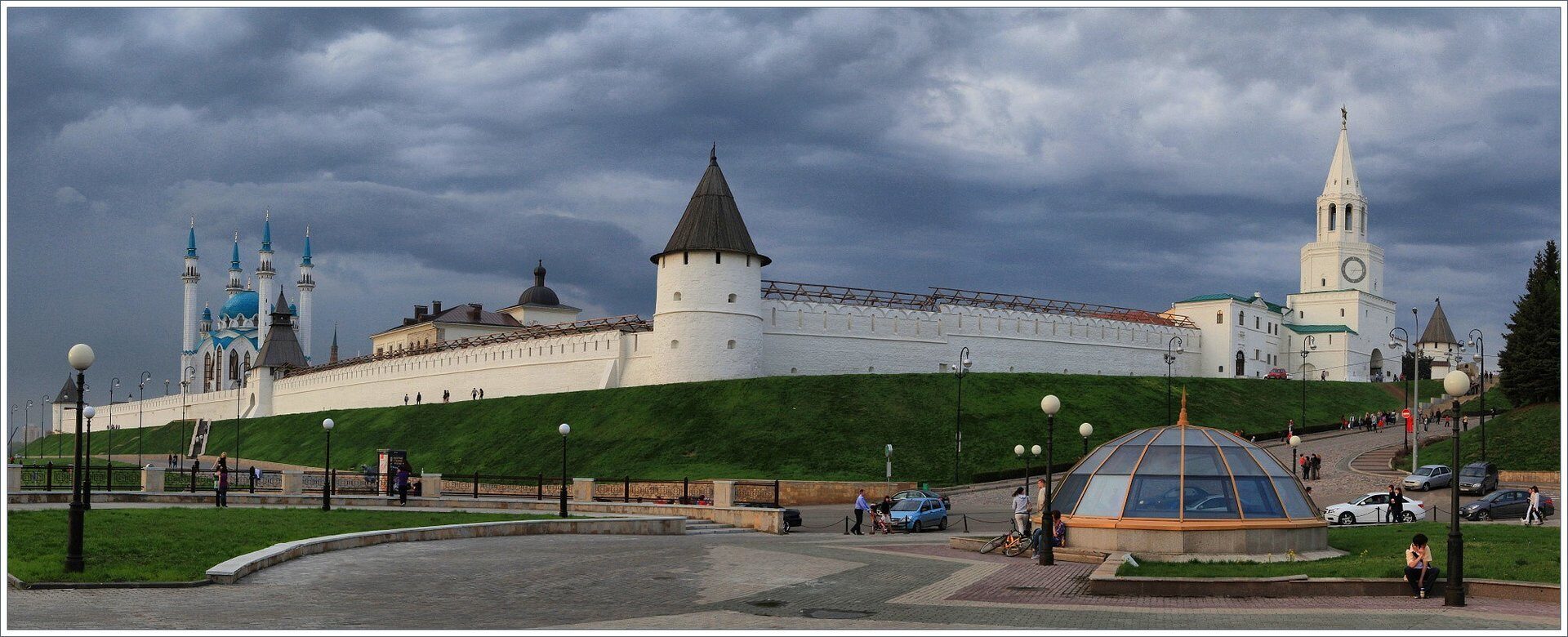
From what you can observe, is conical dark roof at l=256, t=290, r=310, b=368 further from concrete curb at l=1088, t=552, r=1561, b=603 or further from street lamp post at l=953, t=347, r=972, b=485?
concrete curb at l=1088, t=552, r=1561, b=603

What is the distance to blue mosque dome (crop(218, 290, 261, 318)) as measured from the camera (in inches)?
5379

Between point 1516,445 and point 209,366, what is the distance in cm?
12412

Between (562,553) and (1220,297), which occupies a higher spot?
(1220,297)

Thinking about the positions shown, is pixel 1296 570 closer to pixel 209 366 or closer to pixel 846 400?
pixel 846 400

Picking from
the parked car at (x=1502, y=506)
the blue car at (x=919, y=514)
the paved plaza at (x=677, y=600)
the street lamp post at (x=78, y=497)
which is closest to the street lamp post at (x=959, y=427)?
the blue car at (x=919, y=514)

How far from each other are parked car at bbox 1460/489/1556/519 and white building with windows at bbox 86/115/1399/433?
35.3 meters

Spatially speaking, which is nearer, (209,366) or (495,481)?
(495,481)

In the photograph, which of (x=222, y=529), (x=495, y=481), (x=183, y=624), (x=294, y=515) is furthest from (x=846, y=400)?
(x=183, y=624)

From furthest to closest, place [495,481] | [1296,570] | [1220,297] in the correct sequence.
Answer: [1220,297] → [495,481] → [1296,570]

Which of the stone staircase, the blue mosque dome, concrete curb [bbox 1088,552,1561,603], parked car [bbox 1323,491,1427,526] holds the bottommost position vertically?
the stone staircase

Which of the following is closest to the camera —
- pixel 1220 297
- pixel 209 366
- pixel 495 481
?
pixel 495 481

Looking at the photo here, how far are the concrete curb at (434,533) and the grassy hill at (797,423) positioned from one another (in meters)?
18.6

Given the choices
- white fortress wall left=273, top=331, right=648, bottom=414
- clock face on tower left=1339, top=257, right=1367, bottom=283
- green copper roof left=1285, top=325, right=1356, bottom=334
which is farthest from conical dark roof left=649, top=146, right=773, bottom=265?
clock face on tower left=1339, top=257, right=1367, bottom=283

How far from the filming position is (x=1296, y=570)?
18578 mm
